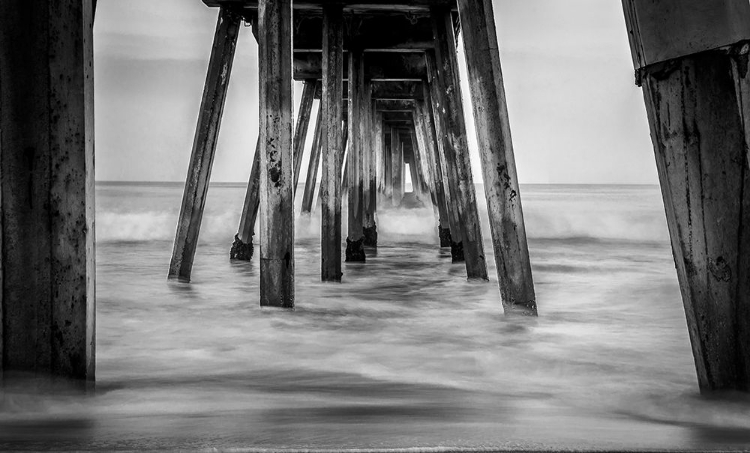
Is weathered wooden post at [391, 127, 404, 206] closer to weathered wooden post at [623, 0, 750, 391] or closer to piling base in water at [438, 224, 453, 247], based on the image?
piling base in water at [438, 224, 453, 247]

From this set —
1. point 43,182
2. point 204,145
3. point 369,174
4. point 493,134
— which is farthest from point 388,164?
→ point 43,182

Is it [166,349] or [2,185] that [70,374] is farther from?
[166,349]

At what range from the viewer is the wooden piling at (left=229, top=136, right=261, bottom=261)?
604 centimetres

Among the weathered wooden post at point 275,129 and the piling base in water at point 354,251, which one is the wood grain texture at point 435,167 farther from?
the weathered wooden post at point 275,129

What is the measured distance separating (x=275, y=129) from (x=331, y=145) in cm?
136

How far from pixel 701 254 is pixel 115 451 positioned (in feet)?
4.56

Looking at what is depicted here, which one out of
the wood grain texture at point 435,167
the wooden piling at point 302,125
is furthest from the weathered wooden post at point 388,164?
the wooden piling at point 302,125

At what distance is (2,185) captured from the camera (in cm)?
165

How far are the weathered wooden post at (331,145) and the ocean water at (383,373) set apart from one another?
26cm

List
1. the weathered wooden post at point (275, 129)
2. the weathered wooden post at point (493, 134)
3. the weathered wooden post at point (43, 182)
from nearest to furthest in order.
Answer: the weathered wooden post at point (43, 182), the weathered wooden post at point (493, 134), the weathered wooden post at point (275, 129)

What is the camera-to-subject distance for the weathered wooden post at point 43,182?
1.66 meters

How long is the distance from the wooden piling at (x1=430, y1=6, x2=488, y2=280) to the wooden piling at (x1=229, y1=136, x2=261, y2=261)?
5.44 feet

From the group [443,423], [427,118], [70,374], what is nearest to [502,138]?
[443,423]

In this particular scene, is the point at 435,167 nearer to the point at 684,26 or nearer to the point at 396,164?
the point at 684,26
